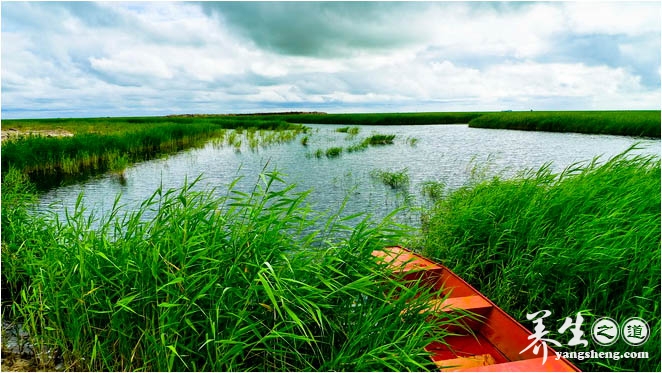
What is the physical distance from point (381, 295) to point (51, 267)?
3238 mm

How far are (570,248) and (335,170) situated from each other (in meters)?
13.6

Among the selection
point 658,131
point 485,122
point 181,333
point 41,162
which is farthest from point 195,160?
point 485,122

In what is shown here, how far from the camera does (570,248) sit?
4.79 m

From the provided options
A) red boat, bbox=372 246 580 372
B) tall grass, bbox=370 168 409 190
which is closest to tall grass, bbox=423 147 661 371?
red boat, bbox=372 246 580 372

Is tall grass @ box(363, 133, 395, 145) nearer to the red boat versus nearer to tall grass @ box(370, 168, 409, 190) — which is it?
tall grass @ box(370, 168, 409, 190)

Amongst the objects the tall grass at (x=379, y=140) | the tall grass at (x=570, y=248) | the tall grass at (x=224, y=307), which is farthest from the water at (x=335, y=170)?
the tall grass at (x=224, y=307)

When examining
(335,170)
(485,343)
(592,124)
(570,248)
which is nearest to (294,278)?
(485,343)

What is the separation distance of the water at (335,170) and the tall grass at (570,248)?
2536 millimetres

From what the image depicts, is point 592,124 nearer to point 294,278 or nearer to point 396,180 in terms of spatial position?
point 396,180

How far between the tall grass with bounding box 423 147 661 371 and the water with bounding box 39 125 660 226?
2.54 meters

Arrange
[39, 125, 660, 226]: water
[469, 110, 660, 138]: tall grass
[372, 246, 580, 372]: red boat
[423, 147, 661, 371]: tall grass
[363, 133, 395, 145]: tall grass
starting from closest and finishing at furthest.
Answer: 1. [372, 246, 580, 372]: red boat
2. [423, 147, 661, 371]: tall grass
3. [39, 125, 660, 226]: water
4. [363, 133, 395, 145]: tall grass
5. [469, 110, 660, 138]: tall grass

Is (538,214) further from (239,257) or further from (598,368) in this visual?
(239,257)

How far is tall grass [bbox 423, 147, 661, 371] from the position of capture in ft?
14.7

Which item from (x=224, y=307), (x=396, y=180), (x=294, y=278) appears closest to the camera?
(x=224, y=307)
